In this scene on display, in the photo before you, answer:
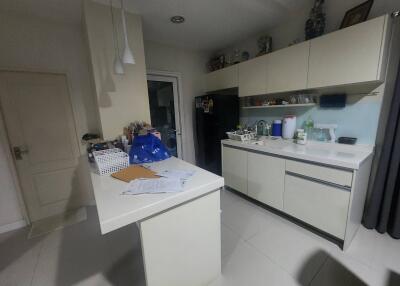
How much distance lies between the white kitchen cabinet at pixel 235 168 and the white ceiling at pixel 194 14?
1.75m

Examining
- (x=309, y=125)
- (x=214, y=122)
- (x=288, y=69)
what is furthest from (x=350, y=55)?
(x=214, y=122)

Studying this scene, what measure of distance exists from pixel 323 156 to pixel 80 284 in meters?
2.40

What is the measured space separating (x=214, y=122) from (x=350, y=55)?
181 centimetres

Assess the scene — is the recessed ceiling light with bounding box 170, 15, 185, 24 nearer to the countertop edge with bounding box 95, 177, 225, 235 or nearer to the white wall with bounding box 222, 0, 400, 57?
the white wall with bounding box 222, 0, 400, 57

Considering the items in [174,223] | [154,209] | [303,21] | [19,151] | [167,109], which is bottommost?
[174,223]

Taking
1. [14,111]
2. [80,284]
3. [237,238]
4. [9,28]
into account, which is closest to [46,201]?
[14,111]

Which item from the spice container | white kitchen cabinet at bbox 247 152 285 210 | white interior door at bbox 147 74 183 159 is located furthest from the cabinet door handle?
white interior door at bbox 147 74 183 159

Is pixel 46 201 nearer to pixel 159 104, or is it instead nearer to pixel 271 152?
pixel 159 104

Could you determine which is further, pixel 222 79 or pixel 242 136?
pixel 222 79

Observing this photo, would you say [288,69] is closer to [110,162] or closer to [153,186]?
[153,186]

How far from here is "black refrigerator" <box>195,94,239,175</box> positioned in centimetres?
288

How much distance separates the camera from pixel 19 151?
83.5 inches

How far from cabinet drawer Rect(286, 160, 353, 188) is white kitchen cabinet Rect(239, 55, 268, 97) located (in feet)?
3.58

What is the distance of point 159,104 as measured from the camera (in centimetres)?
314
